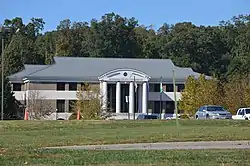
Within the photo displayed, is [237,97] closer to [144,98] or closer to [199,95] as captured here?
[199,95]

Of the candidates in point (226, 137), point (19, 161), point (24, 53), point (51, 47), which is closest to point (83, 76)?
point (24, 53)

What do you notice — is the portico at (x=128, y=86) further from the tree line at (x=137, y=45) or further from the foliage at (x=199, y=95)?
the tree line at (x=137, y=45)

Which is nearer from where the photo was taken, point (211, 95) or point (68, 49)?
point (211, 95)

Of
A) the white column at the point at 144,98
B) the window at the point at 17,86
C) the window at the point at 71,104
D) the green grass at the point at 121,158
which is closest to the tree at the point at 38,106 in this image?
the window at the point at 71,104

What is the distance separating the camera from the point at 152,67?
306 feet

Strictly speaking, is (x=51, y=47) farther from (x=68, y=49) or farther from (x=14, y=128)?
(x=14, y=128)

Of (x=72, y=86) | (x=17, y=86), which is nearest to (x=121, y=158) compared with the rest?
(x=72, y=86)

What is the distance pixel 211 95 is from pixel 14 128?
1625 inches

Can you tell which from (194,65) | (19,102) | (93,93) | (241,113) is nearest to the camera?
(241,113)

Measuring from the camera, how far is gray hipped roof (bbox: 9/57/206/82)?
287 ft

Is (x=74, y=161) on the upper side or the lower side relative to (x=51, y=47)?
lower

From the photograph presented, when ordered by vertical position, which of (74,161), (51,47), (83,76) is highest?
(51,47)

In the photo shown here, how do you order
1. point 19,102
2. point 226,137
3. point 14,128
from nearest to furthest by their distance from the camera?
point 226,137
point 14,128
point 19,102

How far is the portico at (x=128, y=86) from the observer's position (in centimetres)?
8731
